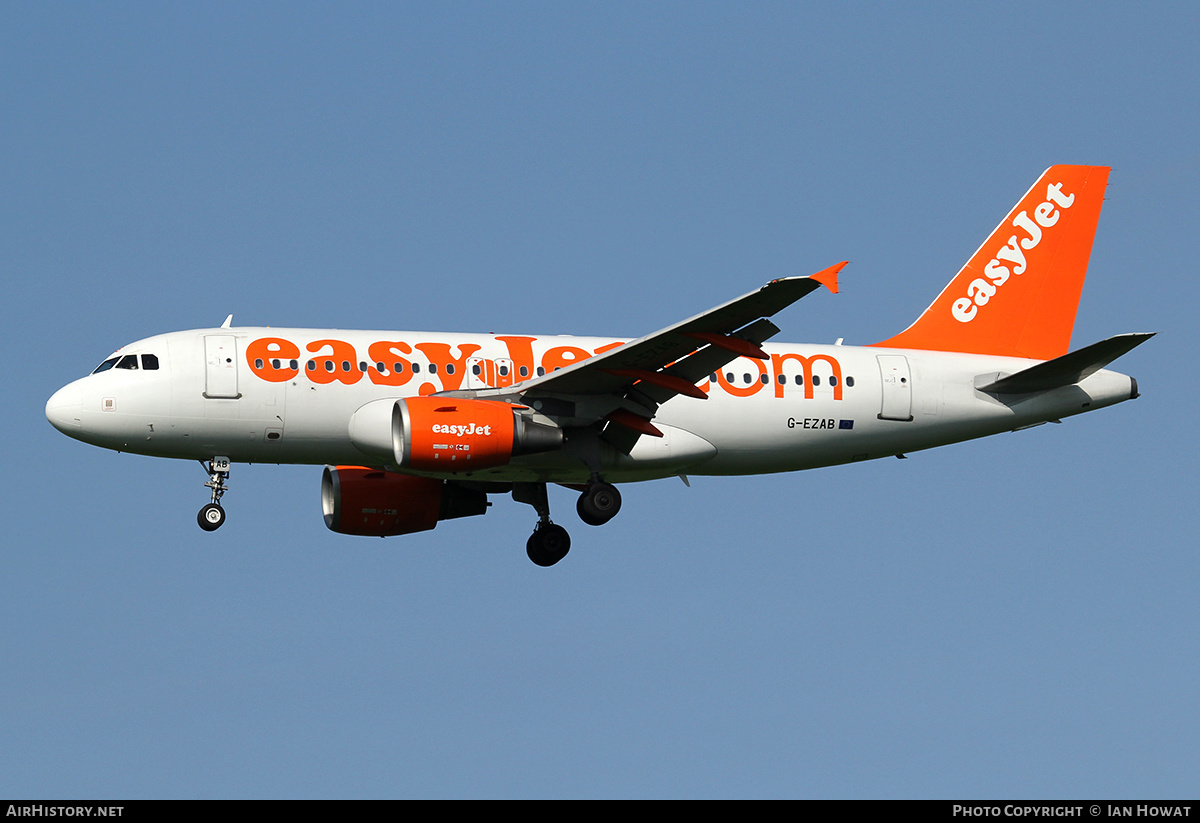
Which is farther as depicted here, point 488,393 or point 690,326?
point 488,393

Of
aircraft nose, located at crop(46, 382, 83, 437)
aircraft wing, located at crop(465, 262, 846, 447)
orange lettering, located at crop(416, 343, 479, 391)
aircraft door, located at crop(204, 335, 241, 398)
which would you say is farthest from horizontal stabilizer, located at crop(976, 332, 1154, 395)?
aircraft nose, located at crop(46, 382, 83, 437)

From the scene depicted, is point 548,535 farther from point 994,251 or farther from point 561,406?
point 994,251

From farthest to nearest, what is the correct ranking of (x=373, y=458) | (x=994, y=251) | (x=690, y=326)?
(x=994, y=251) < (x=373, y=458) < (x=690, y=326)

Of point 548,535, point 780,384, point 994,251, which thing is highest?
point 994,251

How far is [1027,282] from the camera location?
3781 cm

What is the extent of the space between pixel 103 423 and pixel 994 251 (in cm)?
2016

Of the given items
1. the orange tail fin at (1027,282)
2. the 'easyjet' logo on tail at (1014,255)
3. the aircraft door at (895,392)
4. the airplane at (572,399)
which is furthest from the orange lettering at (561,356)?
the 'easyjet' logo on tail at (1014,255)

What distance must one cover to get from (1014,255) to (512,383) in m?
12.7

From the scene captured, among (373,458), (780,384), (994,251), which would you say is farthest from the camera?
(994,251)

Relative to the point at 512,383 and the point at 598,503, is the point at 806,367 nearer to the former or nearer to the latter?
the point at 598,503

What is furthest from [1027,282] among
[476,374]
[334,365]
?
[334,365]

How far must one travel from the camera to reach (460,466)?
3053 centimetres

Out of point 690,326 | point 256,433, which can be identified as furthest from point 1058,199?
point 256,433
